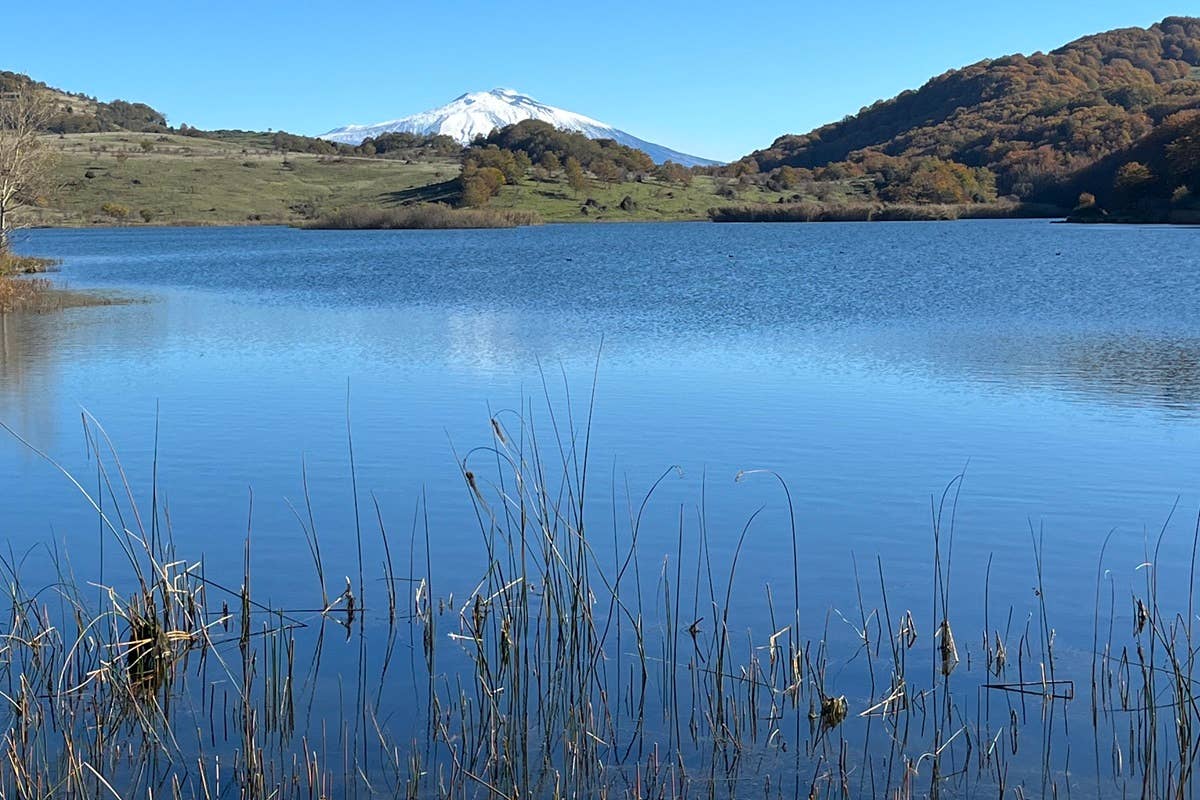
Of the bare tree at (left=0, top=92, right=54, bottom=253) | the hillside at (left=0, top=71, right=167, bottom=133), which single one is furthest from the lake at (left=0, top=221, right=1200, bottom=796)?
the hillside at (left=0, top=71, right=167, bottom=133)

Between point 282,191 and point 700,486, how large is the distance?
78.5 meters

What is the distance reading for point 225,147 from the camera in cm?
10556

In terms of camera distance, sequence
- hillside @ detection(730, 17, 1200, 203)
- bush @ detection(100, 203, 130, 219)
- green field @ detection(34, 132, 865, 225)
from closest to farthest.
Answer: bush @ detection(100, 203, 130, 219), green field @ detection(34, 132, 865, 225), hillside @ detection(730, 17, 1200, 203)

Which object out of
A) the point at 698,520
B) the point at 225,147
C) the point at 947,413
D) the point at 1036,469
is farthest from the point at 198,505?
the point at 225,147

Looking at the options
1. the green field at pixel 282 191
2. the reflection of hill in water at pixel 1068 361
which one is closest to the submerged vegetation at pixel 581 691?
the reflection of hill in water at pixel 1068 361

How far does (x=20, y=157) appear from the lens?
2564 centimetres

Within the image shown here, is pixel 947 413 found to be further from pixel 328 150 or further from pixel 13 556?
pixel 328 150

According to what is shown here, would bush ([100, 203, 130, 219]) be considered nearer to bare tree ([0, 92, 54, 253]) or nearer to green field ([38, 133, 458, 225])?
green field ([38, 133, 458, 225])

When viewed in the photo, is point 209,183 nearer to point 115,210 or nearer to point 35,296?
point 115,210

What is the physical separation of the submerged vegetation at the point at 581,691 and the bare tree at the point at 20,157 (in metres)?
20.9

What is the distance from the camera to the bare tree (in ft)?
81.6

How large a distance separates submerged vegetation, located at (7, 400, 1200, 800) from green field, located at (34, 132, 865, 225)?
229 feet

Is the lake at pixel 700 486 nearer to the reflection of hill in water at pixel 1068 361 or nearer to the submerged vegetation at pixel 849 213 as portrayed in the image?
the reflection of hill in water at pixel 1068 361

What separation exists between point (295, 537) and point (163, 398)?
19.2 feet
